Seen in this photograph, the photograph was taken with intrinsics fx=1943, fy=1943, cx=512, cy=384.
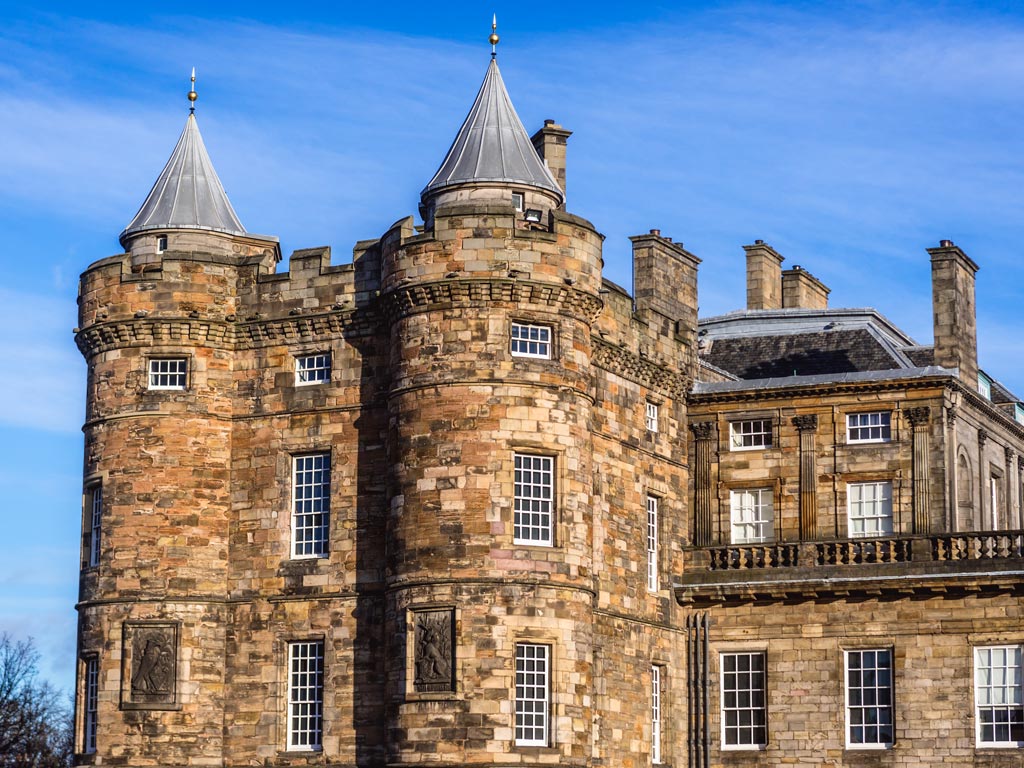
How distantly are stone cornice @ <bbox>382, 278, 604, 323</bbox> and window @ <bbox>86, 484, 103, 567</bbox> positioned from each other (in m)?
8.15

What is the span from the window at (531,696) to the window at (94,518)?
10.3m

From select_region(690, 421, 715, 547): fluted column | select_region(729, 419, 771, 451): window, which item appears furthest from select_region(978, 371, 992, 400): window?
select_region(690, 421, 715, 547): fluted column

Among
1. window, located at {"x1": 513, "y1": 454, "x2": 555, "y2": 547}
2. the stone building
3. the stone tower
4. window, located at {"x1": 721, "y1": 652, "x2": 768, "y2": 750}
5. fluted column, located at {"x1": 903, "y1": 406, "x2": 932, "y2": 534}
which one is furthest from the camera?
fluted column, located at {"x1": 903, "y1": 406, "x2": 932, "y2": 534}

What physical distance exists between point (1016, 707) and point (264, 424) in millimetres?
17411

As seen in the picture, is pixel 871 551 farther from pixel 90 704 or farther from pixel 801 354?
pixel 90 704

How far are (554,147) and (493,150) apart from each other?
468 centimetres

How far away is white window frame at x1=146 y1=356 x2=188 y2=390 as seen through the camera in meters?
43.1

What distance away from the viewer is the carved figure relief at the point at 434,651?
38562mm

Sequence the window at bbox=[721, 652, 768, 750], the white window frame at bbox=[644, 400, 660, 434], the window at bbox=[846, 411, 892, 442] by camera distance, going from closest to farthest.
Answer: the window at bbox=[721, 652, 768, 750] < the white window frame at bbox=[644, 400, 660, 434] < the window at bbox=[846, 411, 892, 442]

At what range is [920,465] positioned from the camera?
148ft

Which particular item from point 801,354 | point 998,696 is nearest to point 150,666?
point 998,696

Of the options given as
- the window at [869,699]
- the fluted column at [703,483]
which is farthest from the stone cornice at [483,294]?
the window at [869,699]

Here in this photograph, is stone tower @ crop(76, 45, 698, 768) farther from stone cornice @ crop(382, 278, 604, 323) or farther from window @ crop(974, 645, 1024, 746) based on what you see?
window @ crop(974, 645, 1024, 746)

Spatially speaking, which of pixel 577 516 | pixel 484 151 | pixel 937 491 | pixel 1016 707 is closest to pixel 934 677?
pixel 1016 707
